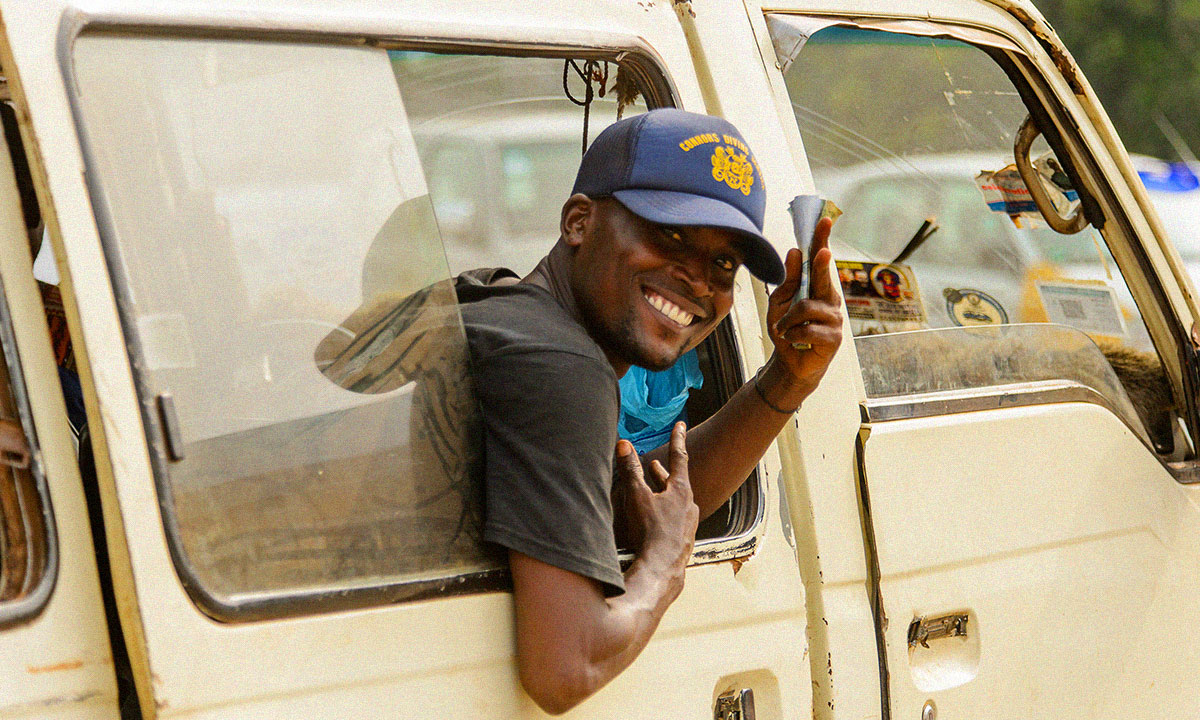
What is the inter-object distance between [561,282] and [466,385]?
321 millimetres

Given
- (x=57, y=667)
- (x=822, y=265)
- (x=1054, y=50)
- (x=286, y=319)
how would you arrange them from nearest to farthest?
(x=57, y=667) → (x=286, y=319) → (x=822, y=265) → (x=1054, y=50)

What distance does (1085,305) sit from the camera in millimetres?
2496

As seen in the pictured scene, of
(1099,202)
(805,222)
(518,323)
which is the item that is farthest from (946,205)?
(518,323)

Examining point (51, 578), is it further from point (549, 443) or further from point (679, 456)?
point (679, 456)

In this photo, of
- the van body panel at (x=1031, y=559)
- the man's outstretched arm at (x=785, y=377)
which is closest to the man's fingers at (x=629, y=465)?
the man's outstretched arm at (x=785, y=377)

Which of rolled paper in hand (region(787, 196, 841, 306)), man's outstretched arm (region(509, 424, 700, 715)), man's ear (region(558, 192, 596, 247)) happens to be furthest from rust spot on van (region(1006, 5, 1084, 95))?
man's outstretched arm (region(509, 424, 700, 715))

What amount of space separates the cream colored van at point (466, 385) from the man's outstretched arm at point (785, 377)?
5 cm

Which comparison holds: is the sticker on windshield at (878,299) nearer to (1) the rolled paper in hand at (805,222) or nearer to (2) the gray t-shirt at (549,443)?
(1) the rolled paper in hand at (805,222)

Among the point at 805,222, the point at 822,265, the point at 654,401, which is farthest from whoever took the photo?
the point at 654,401

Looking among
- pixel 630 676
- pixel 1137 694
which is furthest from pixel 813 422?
pixel 1137 694

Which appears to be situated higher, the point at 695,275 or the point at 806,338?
the point at 695,275

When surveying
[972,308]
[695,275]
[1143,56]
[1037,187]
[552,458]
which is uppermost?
[1143,56]

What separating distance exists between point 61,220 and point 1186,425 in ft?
7.41

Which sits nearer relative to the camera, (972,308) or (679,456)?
(679,456)
